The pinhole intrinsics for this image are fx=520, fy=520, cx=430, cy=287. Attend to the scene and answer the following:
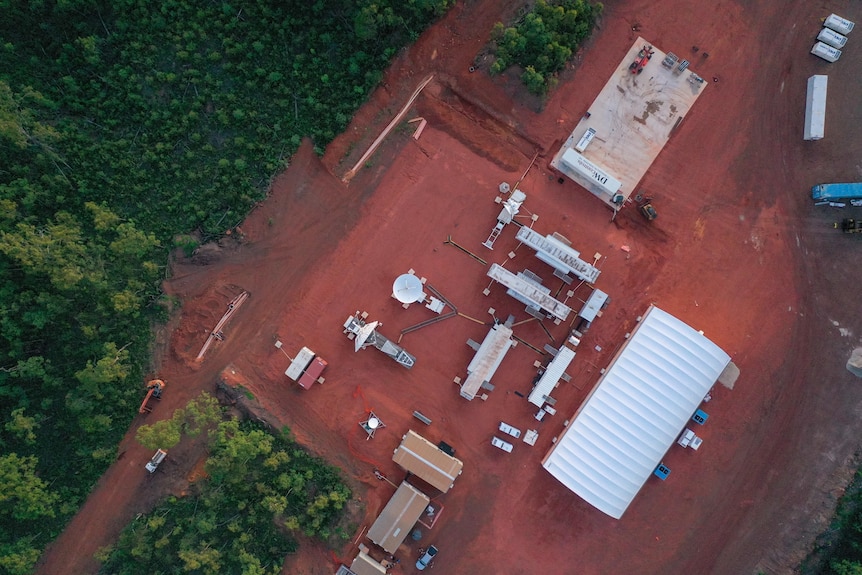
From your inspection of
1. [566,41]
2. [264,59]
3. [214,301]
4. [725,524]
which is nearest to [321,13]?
[264,59]

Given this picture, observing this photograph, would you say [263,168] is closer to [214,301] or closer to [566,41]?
[214,301]

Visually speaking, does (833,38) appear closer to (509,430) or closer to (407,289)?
(407,289)

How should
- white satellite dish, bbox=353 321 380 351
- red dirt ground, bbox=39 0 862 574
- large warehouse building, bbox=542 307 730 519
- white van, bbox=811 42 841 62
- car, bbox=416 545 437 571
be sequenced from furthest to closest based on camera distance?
car, bbox=416 545 437 571
red dirt ground, bbox=39 0 862 574
white satellite dish, bbox=353 321 380 351
white van, bbox=811 42 841 62
large warehouse building, bbox=542 307 730 519

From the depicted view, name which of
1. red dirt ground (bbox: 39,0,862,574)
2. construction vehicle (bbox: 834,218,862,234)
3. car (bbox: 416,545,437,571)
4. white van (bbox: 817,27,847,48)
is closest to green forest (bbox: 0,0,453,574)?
red dirt ground (bbox: 39,0,862,574)

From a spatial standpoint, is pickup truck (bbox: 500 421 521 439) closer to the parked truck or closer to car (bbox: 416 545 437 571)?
car (bbox: 416 545 437 571)

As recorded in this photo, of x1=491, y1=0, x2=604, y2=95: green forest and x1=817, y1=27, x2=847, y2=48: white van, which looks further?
x1=817, y1=27, x2=847, y2=48: white van

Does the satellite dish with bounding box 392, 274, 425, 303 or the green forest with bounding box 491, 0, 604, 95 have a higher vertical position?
the green forest with bounding box 491, 0, 604, 95
